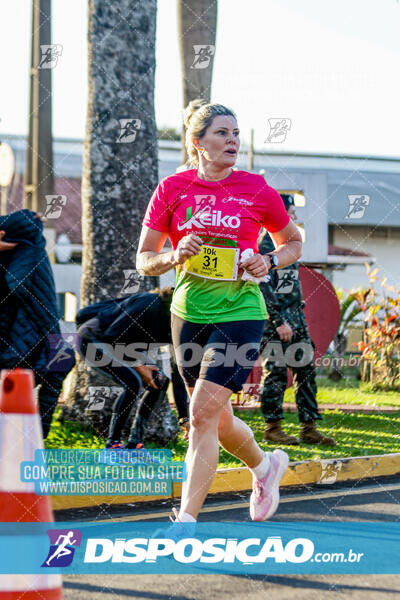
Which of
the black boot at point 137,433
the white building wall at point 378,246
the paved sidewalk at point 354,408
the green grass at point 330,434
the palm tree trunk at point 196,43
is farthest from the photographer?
the white building wall at point 378,246

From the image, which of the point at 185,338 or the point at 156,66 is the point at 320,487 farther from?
the point at 156,66

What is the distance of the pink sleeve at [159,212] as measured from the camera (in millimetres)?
4145

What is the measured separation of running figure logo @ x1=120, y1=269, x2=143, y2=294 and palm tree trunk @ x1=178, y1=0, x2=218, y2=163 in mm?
3853

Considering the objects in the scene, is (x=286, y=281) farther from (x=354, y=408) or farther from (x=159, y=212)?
(x=354, y=408)

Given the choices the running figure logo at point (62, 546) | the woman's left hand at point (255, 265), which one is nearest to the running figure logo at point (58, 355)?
the running figure logo at point (62, 546)

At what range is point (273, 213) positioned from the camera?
13.7 ft

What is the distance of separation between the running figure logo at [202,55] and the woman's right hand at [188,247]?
22.2 ft

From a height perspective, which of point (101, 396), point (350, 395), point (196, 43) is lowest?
point (350, 395)

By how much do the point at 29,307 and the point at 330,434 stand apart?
3.69m

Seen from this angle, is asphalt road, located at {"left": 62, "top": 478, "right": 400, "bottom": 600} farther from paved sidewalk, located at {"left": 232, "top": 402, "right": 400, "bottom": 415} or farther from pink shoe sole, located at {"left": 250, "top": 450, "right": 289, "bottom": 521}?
paved sidewalk, located at {"left": 232, "top": 402, "right": 400, "bottom": 415}

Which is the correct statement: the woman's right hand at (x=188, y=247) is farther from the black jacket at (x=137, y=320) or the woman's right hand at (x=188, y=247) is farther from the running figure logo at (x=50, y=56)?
the running figure logo at (x=50, y=56)

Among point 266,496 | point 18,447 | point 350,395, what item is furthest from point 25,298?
point 350,395

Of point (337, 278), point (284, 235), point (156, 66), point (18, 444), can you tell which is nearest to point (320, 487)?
point (284, 235)

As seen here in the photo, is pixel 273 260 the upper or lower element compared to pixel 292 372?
upper
